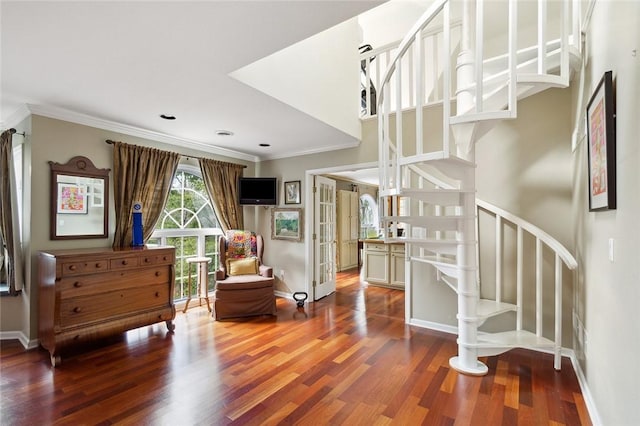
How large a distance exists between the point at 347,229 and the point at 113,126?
5.07 meters

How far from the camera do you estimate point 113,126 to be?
338 cm

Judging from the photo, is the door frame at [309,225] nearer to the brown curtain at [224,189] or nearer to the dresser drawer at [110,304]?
the brown curtain at [224,189]

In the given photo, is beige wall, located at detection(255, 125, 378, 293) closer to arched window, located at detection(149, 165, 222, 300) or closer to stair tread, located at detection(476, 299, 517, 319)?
arched window, located at detection(149, 165, 222, 300)

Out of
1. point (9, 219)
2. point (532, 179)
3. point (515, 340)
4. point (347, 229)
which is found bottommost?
point (515, 340)

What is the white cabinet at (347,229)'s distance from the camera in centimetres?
705

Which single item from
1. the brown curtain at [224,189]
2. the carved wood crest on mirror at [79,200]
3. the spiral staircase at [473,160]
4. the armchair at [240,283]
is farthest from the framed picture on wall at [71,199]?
the spiral staircase at [473,160]

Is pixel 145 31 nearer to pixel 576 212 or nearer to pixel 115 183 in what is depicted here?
pixel 115 183

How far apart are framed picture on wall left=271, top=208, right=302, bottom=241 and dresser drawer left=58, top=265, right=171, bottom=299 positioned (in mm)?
1822

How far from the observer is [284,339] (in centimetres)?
311

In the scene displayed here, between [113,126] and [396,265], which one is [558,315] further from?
[113,126]

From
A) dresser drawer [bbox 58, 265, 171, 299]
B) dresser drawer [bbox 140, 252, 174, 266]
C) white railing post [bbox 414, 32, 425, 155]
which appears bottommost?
dresser drawer [bbox 58, 265, 171, 299]

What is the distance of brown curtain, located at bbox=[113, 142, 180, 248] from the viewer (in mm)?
3414

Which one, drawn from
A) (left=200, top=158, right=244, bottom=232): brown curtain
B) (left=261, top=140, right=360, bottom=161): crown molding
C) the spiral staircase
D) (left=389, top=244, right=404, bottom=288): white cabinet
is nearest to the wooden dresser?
(left=200, top=158, right=244, bottom=232): brown curtain

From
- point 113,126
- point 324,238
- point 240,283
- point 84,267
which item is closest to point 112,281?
point 84,267
